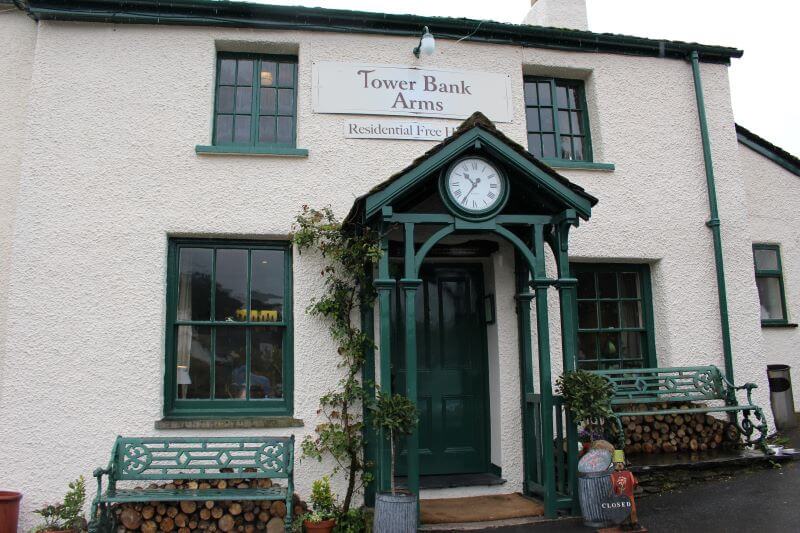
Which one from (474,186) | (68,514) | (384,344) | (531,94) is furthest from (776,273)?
(68,514)

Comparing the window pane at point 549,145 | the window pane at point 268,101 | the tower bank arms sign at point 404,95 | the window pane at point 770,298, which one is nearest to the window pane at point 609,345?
the window pane at point 549,145

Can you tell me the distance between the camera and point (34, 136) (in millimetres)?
6766

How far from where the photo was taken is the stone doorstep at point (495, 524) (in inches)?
228

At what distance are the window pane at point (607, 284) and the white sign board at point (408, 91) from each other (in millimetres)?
2258

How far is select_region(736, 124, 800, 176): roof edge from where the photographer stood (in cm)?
955

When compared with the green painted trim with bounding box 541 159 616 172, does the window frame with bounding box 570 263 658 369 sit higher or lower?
lower

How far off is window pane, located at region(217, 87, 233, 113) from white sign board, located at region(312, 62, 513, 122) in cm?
99

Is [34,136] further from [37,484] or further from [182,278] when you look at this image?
[37,484]

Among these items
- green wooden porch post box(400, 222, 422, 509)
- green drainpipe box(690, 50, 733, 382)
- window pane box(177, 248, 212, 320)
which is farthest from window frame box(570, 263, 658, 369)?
window pane box(177, 248, 212, 320)

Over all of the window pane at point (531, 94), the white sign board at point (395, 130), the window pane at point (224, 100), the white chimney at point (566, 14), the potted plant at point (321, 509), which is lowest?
the potted plant at point (321, 509)

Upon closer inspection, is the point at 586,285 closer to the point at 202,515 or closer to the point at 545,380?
the point at 545,380

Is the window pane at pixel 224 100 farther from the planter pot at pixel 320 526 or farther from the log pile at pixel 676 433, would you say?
the log pile at pixel 676 433

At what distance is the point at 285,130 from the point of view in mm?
7379

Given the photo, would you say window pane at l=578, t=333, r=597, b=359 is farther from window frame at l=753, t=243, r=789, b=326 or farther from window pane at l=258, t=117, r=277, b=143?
window pane at l=258, t=117, r=277, b=143
